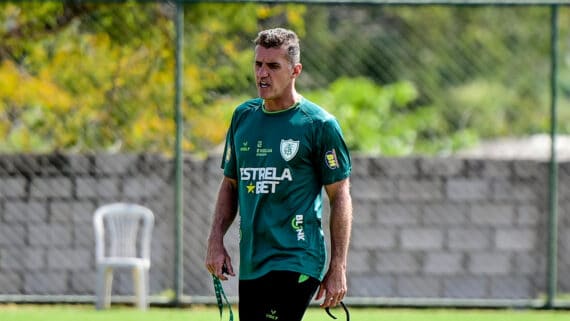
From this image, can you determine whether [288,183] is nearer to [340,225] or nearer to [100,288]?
[340,225]

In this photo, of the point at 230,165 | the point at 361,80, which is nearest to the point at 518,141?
the point at 361,80

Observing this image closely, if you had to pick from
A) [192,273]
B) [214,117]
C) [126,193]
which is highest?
[214,117]

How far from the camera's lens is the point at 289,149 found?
5.14 metres

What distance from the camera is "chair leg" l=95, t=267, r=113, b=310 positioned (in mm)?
9633

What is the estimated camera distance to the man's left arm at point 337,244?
507cm

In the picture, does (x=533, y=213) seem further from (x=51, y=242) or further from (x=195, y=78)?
(x=51, y=242)

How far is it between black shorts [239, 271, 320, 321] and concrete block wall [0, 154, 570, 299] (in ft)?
16.7

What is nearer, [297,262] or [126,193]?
[297,262]

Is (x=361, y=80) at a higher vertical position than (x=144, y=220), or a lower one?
higher

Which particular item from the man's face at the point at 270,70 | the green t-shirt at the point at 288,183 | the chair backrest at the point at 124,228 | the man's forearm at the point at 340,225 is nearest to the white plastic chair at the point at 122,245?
the chair backrest at the point at 124,228

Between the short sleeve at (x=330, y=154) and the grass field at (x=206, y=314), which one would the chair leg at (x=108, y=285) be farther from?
the short sleeve at (x=330, y=154)

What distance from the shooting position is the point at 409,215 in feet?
33.3

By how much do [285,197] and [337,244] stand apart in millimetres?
293

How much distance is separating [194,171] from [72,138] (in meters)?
1.09
